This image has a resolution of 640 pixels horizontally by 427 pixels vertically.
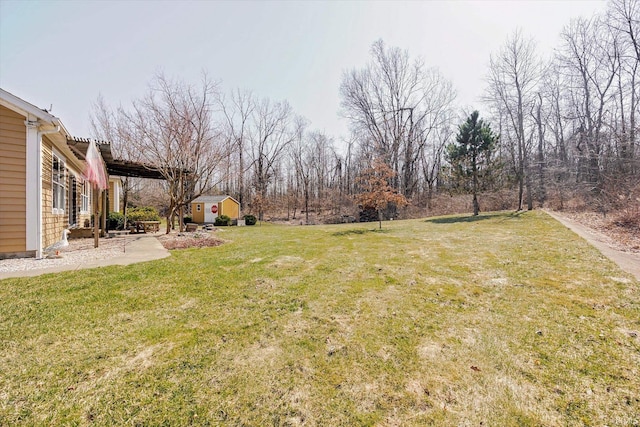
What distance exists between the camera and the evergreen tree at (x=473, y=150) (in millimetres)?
15867

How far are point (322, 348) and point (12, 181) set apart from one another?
7.57 meters

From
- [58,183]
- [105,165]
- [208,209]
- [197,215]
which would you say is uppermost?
[105,165]

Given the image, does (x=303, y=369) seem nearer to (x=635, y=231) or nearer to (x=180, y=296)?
(x=180, y=296)

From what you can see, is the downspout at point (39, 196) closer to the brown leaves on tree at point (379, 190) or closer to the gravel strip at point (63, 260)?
the gravel strip at point (63, 260)

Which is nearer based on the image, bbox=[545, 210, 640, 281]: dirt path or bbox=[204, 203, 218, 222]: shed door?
bbox=[545, 210, 640, 281]: dirt path

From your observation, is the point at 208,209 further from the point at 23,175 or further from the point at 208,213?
the point at 23,175

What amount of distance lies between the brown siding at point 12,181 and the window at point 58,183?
1.54 metres

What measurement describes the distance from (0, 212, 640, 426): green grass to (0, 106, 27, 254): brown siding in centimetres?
273

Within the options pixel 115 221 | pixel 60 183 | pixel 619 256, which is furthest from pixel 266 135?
pixel 619 256

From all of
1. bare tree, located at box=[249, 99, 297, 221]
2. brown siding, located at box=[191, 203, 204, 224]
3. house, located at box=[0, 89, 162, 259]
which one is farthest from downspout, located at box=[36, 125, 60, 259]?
bare tree, located at box=[249, 99, 297, 221]

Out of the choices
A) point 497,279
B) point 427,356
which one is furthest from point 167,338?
point 497,279

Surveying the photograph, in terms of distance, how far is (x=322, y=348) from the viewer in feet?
8.58

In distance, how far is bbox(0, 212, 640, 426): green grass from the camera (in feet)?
6.13

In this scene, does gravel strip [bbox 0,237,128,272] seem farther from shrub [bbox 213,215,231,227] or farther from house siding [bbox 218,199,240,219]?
house siding [bbox 218,199,240,219]
